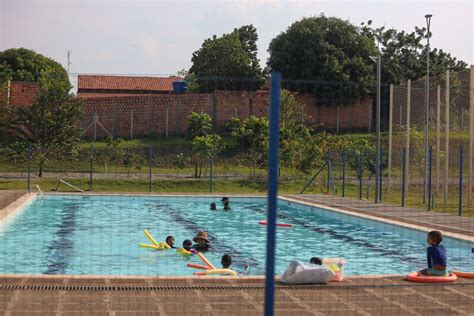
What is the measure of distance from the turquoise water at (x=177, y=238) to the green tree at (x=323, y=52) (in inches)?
1039

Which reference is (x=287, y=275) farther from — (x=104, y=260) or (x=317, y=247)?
(x=317, y=247)

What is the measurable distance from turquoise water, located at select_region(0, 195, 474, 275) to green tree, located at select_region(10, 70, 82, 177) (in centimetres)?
557

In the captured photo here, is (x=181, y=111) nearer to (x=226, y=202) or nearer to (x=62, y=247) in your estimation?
(x=226, y=202)

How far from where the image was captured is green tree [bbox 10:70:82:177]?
30.5 m

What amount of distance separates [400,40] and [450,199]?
36.7m

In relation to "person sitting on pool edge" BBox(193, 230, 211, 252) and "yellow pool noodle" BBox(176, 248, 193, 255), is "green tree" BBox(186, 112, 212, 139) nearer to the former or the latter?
"person sitting on pool edge" BBox(193, 230, 211, 252)

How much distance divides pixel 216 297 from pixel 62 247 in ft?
26.5

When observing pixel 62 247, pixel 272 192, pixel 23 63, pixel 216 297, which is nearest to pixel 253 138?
pixel 62 247

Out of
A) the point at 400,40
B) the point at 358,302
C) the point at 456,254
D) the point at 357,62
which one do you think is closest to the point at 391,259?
the point at 456,254

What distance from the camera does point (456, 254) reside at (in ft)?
46.2

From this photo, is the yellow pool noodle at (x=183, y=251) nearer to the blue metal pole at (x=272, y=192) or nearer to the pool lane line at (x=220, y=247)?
the pool lane line at (x=220, y=247)

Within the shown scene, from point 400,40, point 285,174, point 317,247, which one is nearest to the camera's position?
point 317,247

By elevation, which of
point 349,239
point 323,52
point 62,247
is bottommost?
point 62,247

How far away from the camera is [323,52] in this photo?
168ft
